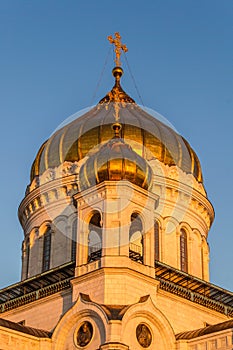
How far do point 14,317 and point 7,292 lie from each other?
58.1 inches

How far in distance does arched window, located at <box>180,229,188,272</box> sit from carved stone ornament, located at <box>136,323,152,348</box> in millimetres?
6420

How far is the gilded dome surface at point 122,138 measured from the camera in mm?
31891

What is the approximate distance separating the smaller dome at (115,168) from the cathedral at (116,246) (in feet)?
0.11

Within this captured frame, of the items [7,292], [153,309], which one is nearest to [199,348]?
[153,309]

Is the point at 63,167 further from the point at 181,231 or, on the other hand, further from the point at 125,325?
the point at 125,325

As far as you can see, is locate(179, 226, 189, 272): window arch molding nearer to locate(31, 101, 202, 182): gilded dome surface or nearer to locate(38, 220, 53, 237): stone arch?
locate(31, 101, 202, 182): gilded dome surface

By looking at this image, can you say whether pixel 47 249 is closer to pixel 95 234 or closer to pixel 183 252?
pixel 95 234

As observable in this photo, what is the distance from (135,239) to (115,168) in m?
2.74

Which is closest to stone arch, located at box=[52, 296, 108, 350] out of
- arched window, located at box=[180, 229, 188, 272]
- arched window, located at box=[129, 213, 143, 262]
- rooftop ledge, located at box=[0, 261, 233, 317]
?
rooftop ledge, located at box=[0, 261, 233, 317]

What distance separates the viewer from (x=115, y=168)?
2655cm

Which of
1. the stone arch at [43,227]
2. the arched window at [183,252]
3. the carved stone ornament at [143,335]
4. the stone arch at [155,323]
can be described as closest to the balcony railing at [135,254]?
the stone arch at [155,323]

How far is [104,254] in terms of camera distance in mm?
25500

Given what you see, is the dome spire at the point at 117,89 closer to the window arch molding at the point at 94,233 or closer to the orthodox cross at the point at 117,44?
the orthodox cross at the point at 117,44

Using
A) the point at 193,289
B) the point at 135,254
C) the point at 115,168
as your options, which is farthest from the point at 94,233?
the point at 193,289
